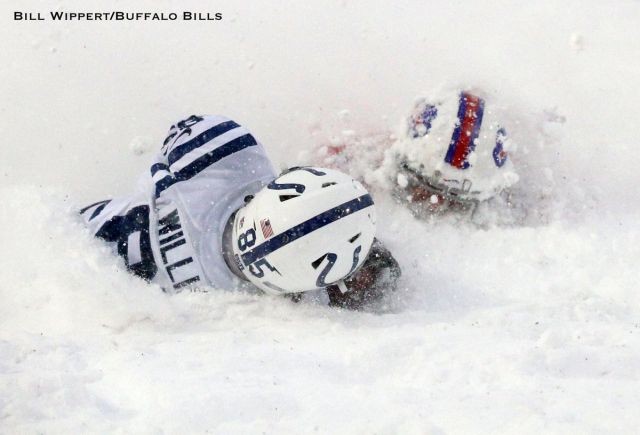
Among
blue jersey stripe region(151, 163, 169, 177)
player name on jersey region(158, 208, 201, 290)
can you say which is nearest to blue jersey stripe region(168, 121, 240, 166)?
blue jersey stripe region(151, 163, 169, 177)

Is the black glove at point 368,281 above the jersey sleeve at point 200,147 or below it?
below

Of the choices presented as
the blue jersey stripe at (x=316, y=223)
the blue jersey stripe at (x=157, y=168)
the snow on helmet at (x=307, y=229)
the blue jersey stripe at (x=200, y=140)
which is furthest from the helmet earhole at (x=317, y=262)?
the blue jersey stripe at (x=157, y=168)

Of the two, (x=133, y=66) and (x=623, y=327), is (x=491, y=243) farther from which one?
(x=133, y=66)

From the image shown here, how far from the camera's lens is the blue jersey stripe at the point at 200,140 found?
3738 mm

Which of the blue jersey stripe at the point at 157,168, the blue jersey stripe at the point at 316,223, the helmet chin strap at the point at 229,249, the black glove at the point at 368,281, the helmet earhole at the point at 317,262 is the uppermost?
the blue jersey stripe at the point at 316,223

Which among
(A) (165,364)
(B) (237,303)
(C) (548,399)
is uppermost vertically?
(C) (548,399)

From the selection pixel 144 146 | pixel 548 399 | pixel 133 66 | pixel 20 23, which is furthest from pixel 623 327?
pixel 20 23

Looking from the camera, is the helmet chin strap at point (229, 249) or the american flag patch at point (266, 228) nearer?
the american flag patch at point (266, 228)

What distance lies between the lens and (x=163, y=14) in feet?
19.1

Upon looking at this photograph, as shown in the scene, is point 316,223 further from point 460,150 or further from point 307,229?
point 460,150

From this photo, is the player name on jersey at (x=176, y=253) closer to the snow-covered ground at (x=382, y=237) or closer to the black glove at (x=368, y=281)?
the snow-covered ground at (x=382, y=237)

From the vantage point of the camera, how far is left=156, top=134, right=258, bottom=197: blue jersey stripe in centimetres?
372

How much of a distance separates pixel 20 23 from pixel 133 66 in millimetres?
1056

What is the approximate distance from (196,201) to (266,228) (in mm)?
647
